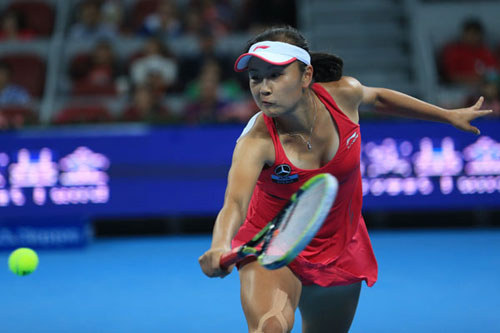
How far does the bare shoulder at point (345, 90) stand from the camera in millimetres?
3082

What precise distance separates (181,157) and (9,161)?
76.5 inches

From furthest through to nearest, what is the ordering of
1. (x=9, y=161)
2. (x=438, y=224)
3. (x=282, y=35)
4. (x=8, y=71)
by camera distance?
1. (x=8, y=71)
2. (x=438, y=224)
3. (x=9, y=161)
4. (x=282, y=35)

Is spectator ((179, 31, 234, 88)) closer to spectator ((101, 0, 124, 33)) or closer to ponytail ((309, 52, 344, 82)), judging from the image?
spectator ((101, 0, 124, 33))

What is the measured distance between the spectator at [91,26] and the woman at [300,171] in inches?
340

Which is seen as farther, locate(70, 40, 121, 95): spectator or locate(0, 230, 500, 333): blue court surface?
locate(70, 40, 121, 95): spectator

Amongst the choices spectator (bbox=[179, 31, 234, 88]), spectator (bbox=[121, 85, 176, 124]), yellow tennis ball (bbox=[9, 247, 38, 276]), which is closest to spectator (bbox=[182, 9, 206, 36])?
spectator (bbox=[179, 31, 234, 88])

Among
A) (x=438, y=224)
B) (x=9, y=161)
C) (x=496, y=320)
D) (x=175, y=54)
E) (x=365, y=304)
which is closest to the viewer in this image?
(x=496, y=320)

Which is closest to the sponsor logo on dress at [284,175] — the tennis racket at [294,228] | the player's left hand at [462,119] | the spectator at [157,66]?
the tennis racket at [294,228]

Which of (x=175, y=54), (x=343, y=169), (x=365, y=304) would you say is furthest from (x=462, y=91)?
(x=343, y=169)

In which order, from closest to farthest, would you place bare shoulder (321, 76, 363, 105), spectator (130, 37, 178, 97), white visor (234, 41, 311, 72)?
white visor (234, 41, 311, 72)
bare shoulder (321, 76, 363, 105)
spectator (130, 37, 178, 97)

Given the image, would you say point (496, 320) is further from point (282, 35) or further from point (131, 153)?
point (131, 153)

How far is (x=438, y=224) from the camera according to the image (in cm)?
855

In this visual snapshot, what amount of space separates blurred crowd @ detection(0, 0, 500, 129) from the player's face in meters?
6.22

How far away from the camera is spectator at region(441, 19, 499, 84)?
10.4m
